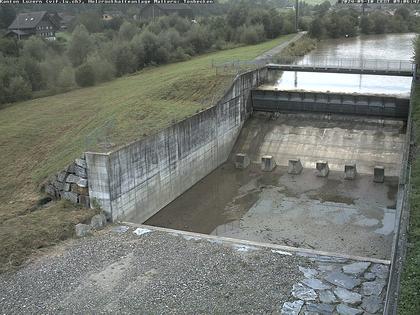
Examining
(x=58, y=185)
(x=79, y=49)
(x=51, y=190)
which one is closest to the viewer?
(x=58, y=185)

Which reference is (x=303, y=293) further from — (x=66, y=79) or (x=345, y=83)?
(x=66, y=79)

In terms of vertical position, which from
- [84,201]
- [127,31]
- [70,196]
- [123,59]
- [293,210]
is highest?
[127,31]

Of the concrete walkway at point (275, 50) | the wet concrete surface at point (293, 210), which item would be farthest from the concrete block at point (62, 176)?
the concrete walkway at point (275, 50)

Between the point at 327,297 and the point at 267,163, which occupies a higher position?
the point at 327,297

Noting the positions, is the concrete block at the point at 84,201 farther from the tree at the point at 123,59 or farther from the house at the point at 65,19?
the house at the point at 65,19

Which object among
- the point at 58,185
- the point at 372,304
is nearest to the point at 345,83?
the point at 58,185

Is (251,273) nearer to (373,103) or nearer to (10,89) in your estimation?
(373,103)

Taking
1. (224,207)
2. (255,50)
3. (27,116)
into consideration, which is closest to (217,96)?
(224,207)
